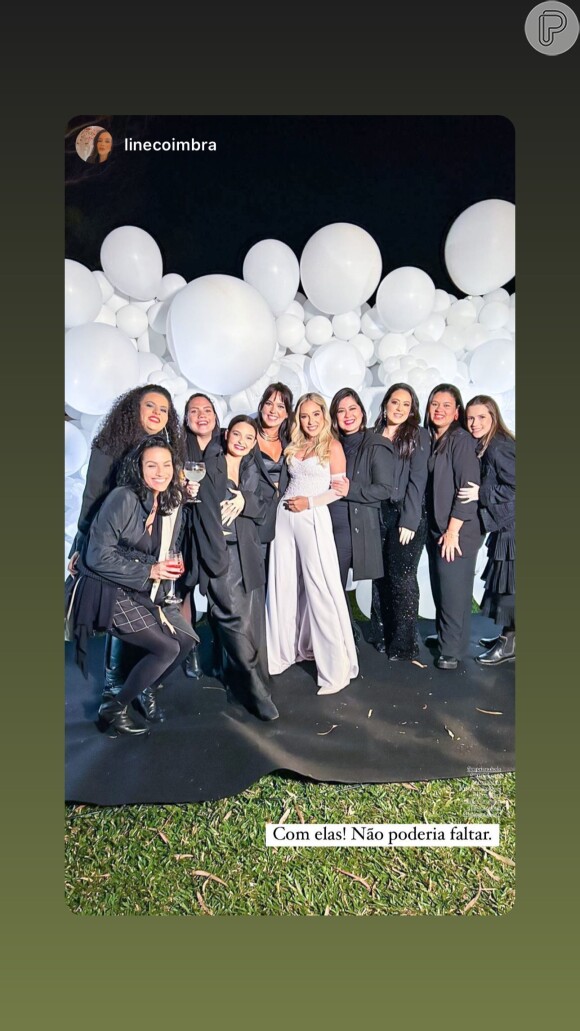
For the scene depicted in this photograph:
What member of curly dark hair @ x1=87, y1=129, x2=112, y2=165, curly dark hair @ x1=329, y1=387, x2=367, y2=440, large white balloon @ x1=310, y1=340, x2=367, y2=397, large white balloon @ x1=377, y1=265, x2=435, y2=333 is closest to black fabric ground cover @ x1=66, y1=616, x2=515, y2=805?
curly dark hair @ x1=329, y1=387, x2=367, y2=440

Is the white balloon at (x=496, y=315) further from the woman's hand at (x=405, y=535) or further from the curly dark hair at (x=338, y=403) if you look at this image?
the woman's hand at (x=405, y=535)

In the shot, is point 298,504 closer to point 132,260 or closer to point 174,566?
point 174,566

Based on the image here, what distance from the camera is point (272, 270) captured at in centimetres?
254

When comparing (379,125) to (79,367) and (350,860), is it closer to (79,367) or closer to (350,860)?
(79,367)

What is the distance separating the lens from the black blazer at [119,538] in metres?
2.52

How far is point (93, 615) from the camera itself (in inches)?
100

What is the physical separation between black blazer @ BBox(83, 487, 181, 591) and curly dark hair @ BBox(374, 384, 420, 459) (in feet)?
2.87

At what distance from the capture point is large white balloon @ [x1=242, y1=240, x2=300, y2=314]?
254 cm

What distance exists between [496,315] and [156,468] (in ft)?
4.38

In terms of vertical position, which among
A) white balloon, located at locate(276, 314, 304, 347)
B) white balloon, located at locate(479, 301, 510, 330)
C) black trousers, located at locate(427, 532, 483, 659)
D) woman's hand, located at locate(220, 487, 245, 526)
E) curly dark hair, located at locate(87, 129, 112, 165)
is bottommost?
black trousers, located at locate(427, 532, 483, 659)

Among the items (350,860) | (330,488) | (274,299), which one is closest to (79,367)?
(274,299)

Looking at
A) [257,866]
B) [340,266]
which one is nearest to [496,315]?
[340,266]

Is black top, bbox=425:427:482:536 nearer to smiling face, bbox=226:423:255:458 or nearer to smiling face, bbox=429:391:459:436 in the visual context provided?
smiling face, bbox=429:391:459:436

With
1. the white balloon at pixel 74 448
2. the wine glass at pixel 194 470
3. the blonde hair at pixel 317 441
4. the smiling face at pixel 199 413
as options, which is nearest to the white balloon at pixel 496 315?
the blonde hair at pixel 317 441
